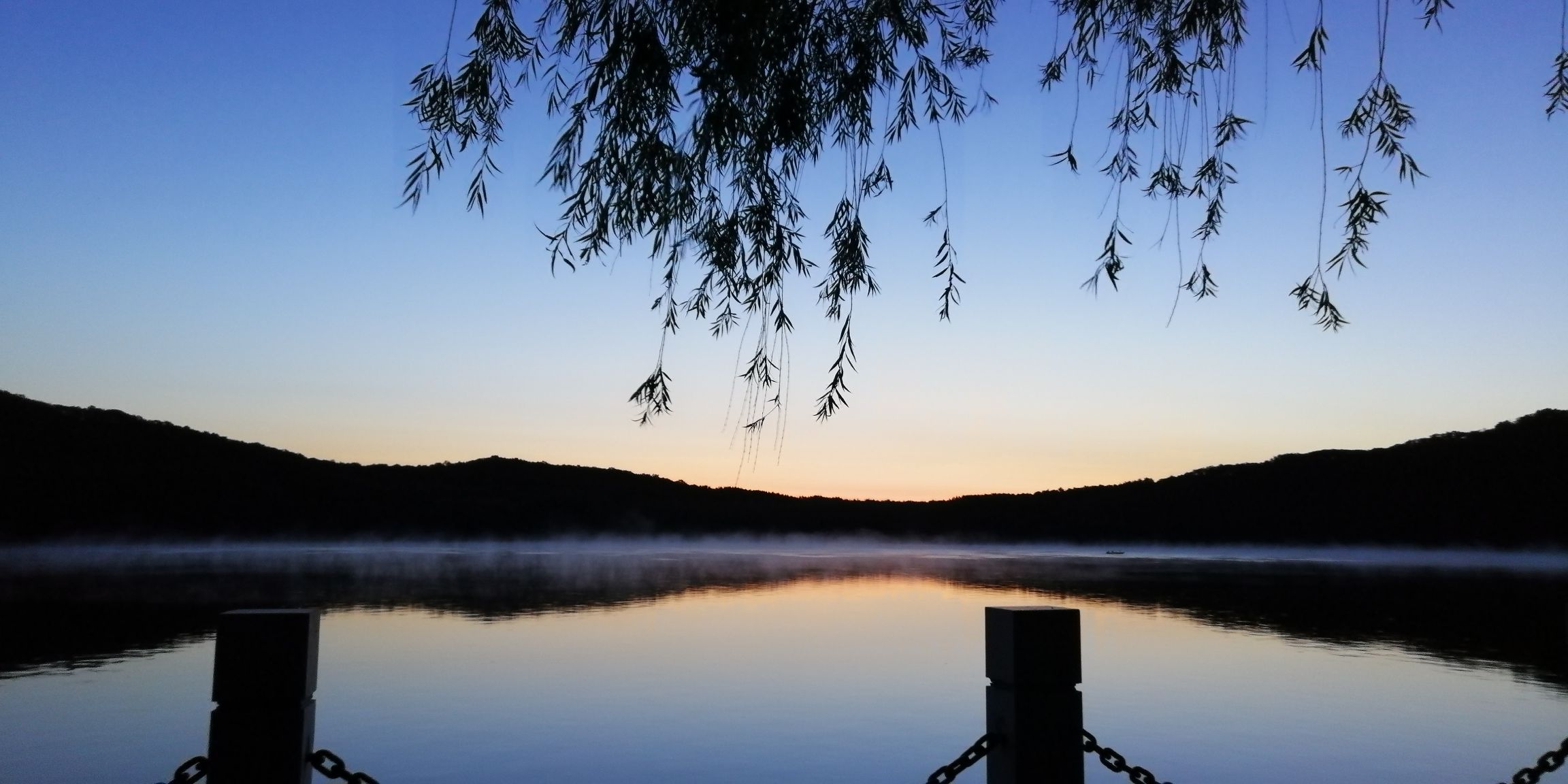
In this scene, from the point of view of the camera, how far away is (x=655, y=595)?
2995cm

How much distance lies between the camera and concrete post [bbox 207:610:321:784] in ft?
7.37

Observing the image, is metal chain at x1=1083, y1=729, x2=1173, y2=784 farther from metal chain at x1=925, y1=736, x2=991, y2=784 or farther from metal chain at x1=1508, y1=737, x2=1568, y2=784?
metal chain at x1=1508, y1=737, x2=1568, y2=784

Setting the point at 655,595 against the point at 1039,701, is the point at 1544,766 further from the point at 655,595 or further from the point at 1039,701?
the point at 655,595

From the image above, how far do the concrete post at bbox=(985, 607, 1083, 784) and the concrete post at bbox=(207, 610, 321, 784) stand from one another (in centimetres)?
161

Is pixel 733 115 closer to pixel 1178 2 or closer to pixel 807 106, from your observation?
pixel 807 106

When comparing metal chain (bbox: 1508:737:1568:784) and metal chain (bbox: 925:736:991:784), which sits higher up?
metal chain (bbox: 925:736:991:784)

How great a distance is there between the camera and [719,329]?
14.4ft

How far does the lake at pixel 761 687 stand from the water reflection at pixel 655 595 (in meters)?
0.21

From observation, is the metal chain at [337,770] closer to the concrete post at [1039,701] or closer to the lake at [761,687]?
the concrete post at [1039,701]

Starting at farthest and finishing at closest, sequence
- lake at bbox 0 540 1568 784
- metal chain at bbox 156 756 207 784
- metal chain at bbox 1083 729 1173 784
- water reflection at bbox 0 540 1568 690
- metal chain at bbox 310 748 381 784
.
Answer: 1. water reflection at bbox 0 540 1568 690
2. lake at bbox 0 540 1568 784
3. metal chain at bbox 1083 729 1173 784
4. metal chain at bbox 310 748 381 784
5. metal chain at bbox 156 756 207 784

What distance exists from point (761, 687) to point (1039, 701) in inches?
463

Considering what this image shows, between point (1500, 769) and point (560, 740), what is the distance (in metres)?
9.00

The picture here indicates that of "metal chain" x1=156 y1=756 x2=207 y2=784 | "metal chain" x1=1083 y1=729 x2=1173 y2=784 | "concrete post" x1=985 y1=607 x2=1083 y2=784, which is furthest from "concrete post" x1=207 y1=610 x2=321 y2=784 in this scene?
"metal chain" x1=1083 y1=729 x2=1173 y2=784

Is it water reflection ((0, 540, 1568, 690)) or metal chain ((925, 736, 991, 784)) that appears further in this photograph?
water reflection ((0, 540, 1568, 690))
